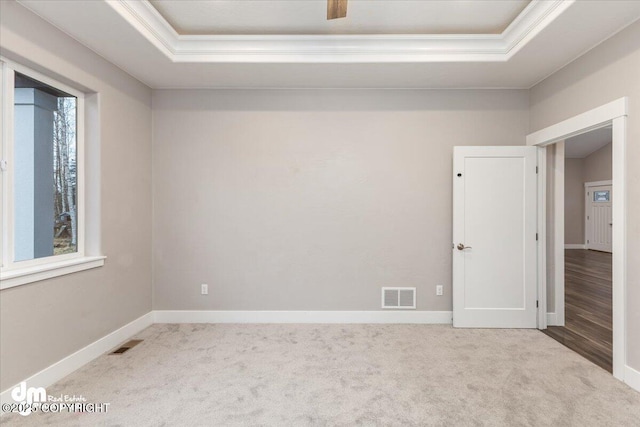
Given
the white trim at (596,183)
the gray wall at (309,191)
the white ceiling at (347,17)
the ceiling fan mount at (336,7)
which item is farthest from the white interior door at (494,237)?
the white trim at (596,183)

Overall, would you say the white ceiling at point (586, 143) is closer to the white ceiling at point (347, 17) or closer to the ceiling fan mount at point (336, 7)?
the white ceiling at point (347, 17)

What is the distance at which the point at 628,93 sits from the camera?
7.68ft

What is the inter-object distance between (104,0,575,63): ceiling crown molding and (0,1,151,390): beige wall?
2.36ft

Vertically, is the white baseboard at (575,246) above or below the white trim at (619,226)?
below

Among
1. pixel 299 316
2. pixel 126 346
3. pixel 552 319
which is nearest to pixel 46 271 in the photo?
pixel 126 346

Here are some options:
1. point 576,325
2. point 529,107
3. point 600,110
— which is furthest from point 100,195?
point 576,325

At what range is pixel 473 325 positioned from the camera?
3.41 m

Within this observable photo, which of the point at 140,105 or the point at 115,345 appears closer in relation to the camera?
the point at 115,345

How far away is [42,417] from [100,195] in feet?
5.66

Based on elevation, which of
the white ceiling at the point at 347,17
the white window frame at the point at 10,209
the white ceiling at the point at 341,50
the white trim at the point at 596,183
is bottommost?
the white window frame at the point at 10,209

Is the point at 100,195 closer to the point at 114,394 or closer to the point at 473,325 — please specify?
the point at 114,394

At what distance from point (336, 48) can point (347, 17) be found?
0.96ft

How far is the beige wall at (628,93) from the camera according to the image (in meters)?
2.29

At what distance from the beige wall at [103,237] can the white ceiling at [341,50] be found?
0.59 feet
